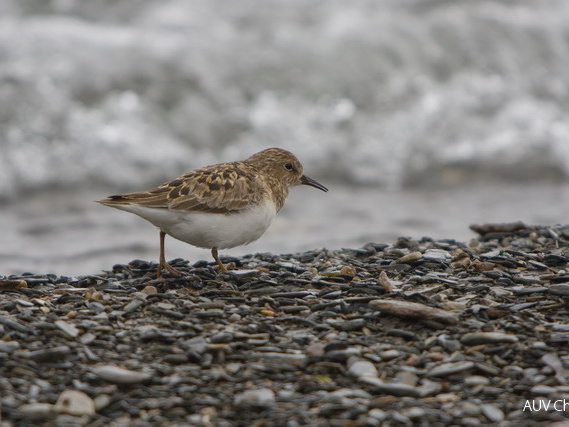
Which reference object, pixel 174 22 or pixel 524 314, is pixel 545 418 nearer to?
pixel 524 314

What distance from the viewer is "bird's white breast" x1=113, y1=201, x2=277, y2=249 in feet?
19.7

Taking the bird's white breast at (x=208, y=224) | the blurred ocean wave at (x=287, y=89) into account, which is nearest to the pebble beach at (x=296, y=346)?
the bird's white breast at (x=208, y=224)

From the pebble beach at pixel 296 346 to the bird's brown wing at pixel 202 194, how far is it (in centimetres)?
52

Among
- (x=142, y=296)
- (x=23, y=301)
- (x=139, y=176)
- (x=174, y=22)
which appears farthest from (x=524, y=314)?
(x=174, y=22)

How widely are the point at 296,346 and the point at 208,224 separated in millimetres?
1587

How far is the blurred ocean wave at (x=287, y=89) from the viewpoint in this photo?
12.5 m

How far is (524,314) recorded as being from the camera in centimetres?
514

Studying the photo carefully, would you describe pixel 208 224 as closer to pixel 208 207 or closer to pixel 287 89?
pixel 208 207

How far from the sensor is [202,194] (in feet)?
20.1

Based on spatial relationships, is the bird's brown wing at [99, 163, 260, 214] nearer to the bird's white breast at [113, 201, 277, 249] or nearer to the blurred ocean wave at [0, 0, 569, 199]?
the bird's white breast at [113, 201, 277, 249]

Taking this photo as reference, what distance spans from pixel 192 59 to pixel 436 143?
457 cm

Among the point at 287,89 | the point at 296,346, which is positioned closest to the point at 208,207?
the point at 296,346

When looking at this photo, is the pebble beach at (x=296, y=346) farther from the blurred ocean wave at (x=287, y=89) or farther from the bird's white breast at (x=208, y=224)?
the blurred ocean wave at (x=287, y=89)

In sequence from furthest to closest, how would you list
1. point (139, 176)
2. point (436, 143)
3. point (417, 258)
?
1. point (436, 143)
2. point (139, 176)
3. point (417, 258)
